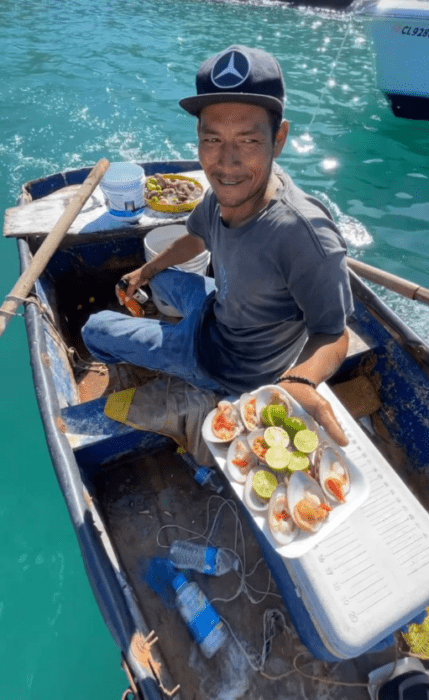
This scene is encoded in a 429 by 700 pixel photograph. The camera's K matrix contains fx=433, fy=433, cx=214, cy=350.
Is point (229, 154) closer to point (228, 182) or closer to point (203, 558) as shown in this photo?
point (228, 182)

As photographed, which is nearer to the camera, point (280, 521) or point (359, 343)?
point (280, 521)

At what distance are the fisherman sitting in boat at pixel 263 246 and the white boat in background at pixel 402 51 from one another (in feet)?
34.8

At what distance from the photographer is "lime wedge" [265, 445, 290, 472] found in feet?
7.74

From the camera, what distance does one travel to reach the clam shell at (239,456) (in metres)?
2.47

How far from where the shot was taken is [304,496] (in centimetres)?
231

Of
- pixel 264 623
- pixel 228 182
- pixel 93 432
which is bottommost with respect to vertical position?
A: pixel 264 623

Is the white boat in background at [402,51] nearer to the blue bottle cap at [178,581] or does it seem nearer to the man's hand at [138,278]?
the man's hand at [138,278]

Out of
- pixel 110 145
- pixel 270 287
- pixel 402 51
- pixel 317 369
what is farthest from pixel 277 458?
pixel 402 51

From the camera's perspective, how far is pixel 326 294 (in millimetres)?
2369

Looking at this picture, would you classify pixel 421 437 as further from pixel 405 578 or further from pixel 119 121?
pixel 119 121

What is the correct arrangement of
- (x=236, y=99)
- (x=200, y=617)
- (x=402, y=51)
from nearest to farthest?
(x=236, y=99), (x=200, y=617), (x=402, y=51)

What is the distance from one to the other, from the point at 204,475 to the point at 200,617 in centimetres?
109

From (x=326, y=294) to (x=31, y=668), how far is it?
437 cm

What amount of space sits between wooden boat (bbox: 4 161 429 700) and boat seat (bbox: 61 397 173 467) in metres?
0.01
